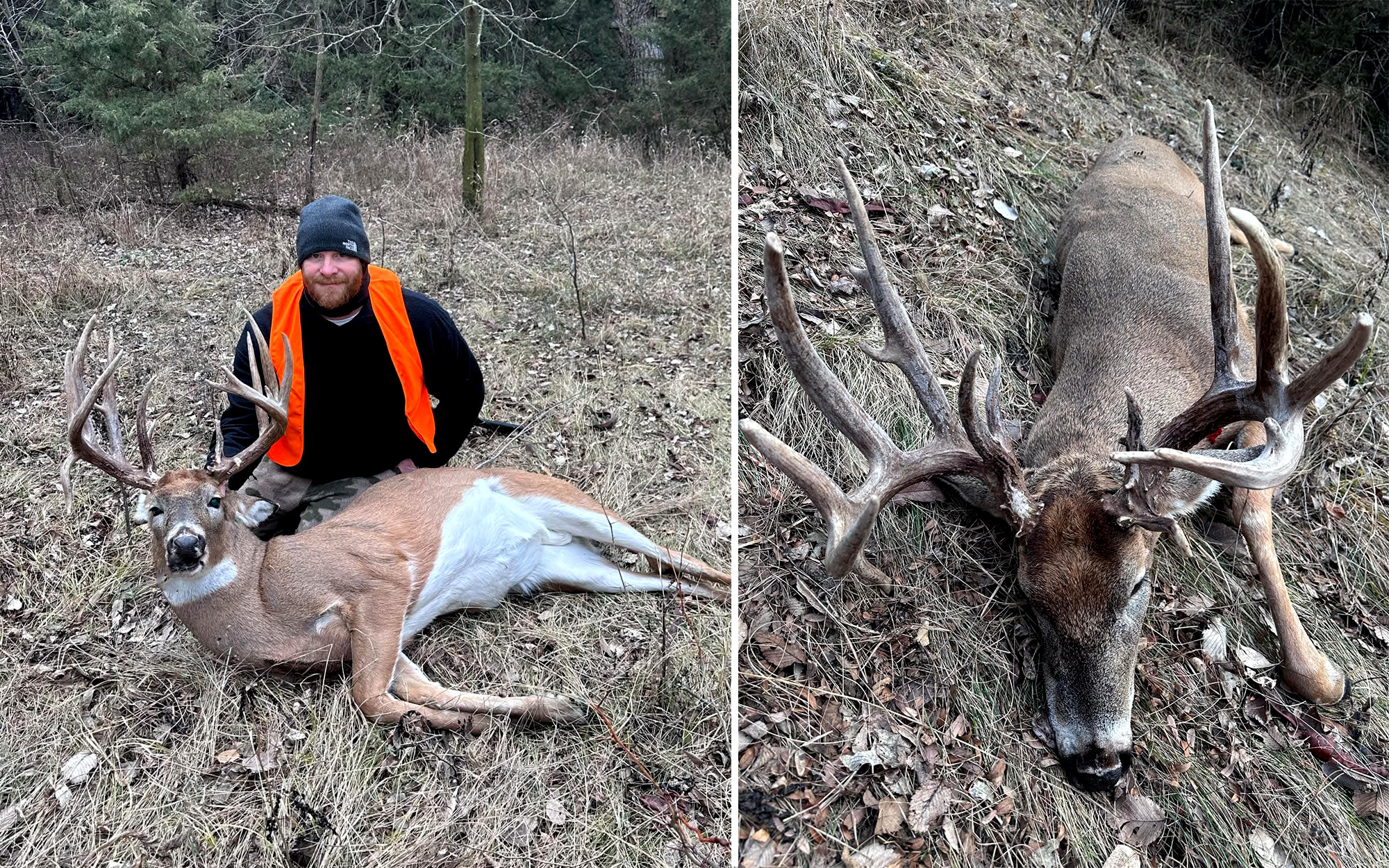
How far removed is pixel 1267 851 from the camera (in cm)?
296

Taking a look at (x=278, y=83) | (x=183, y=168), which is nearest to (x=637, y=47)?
(x=278, y=83)

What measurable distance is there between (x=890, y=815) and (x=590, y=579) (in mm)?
1825

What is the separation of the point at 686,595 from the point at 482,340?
328 cm

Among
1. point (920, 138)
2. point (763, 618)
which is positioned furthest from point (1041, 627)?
point (920, 138)

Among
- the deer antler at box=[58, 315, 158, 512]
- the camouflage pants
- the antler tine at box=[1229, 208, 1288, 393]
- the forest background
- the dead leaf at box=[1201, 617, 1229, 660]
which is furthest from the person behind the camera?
the forest background

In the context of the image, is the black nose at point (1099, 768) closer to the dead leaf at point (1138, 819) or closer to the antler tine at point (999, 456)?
the dead leaf at point (1138, 819)

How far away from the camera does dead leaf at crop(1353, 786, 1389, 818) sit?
3123 millimetres

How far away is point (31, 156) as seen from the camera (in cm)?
891

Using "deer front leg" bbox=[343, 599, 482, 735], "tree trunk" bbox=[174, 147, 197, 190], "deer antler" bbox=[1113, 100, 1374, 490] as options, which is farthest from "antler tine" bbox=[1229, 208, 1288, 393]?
"tree trunk" bbox=[174, 147, 197, 190]

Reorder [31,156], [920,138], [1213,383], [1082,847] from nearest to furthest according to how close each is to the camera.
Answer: [1082,847] → [1213,383] → [920,138] → [31,156]

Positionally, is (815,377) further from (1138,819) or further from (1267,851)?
(1267,851)

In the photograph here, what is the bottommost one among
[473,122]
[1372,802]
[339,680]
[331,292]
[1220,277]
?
[473,122]

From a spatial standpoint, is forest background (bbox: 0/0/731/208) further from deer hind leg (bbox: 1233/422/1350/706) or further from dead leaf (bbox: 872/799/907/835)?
dead leaf (bbox: 872/799/907/835)

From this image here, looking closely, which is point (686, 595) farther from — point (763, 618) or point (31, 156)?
point (31, 156)
